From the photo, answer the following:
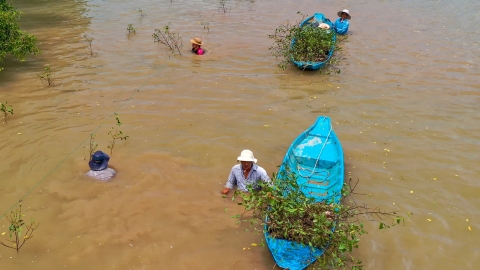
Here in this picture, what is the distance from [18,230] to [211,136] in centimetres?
422

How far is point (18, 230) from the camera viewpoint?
5793 millimetres

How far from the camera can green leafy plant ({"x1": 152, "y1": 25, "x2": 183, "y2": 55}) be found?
1351 cm

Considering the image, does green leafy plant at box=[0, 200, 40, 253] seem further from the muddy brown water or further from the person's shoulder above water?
the person's shoulder above water

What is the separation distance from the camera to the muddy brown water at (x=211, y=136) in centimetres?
611

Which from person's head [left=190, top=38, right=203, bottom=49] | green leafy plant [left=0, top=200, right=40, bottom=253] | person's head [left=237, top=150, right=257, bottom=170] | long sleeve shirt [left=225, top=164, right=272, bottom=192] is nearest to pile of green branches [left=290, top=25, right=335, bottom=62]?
person's head [left=190, top=38, right=203, bottom=49]

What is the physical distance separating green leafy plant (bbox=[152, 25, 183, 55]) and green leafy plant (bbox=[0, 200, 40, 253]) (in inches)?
318

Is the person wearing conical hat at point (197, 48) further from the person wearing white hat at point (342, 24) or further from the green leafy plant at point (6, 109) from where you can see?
the green leafy plant at point (6, 109)

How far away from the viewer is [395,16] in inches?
691

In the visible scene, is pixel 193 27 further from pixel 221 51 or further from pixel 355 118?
pixel 355 118

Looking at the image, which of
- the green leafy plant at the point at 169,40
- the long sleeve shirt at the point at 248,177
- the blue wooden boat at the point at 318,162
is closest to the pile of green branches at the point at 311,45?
the green leafy plant at the point at 169,40

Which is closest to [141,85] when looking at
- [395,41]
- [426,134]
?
[426,134]

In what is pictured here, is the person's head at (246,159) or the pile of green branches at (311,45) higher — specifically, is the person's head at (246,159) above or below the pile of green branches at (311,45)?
below

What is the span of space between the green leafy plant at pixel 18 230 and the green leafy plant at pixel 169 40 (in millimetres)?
8082

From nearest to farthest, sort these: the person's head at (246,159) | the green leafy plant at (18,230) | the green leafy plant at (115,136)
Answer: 1. the green leafy plant at (18,230)
2. the person's head at (246,159)
3. the green leafy plant at (115,136)
